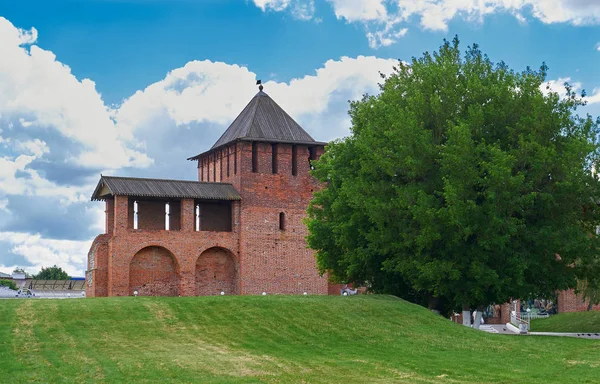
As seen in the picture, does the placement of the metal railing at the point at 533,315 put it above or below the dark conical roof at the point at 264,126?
below

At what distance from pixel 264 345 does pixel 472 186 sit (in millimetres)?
9739

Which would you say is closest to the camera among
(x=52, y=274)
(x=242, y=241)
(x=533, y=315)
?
(x=242, y=241)

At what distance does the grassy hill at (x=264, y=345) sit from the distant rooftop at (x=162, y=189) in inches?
674

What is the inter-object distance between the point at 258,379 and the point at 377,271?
15263mm

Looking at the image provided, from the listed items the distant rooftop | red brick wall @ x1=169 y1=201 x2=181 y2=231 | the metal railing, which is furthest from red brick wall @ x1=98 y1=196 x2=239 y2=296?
the metal railing

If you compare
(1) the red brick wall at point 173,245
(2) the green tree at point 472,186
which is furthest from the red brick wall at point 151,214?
(2) the green tree at point 472,186

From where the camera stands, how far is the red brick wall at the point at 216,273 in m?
44.1

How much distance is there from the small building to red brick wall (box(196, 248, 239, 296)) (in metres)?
0.05

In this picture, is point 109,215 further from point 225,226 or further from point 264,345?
point 264,345

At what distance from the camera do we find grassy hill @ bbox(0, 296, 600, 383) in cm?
1753

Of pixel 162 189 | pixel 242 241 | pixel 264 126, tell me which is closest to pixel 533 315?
pixel 242 241

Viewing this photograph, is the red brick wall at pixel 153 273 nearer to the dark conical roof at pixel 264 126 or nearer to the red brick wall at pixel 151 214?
the red brick wall at pixel 151 214

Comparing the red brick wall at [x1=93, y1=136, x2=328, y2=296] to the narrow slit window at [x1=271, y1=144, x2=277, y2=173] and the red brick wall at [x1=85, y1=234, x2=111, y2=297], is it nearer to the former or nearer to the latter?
the red brick wall at [x1=85, y1=234, x2=111, y2=297]

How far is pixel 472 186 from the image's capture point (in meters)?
27.5
